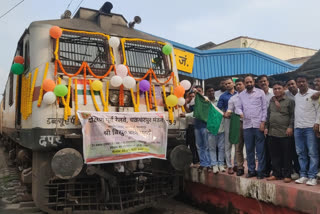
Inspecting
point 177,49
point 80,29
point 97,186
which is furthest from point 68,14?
point 177,49

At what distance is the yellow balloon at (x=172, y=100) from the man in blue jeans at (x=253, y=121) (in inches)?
40.7

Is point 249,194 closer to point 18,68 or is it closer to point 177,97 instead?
point 177,97

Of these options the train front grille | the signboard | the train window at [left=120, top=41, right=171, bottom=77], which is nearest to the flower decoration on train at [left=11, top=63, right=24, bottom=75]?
the train window at [left=120, top=41, right=171, bottom=77]

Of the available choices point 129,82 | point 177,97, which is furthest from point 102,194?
point 177,97

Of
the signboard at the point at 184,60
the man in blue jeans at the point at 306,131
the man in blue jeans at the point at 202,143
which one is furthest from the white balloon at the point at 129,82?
the signboard at the point at 184,60

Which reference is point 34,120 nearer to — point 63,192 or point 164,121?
point 63,192

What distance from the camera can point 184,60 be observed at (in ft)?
35.0

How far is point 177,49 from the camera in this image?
1053 cm

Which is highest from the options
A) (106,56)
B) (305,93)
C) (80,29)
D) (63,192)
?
(80,29)

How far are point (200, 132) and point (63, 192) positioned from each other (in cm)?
247

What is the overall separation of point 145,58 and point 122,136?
1486mm

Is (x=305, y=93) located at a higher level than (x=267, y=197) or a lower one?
higher

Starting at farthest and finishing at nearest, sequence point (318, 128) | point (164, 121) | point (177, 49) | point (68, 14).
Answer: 1. point (177, 49)
2. point (68, 14)
3. point (164, 121)
4. point (318, 128)

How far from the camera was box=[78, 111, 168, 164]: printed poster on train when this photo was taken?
4347mm
